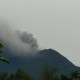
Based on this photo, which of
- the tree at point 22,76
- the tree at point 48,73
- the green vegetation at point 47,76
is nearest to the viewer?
the green vegetation at point 47,76

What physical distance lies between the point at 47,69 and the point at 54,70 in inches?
83.1

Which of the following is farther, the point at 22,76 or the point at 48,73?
the point at 22,76

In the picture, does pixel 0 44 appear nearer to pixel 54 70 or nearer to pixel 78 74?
pixel 78 74

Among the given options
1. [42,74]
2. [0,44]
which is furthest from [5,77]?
[0,44]

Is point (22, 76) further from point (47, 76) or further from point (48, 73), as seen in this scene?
point (47, 76)

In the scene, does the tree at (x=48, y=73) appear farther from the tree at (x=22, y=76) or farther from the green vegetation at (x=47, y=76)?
the tree at (x=22, y=76)

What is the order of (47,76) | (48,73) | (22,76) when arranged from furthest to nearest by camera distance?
(22,76) < (48,73) < (47,76)

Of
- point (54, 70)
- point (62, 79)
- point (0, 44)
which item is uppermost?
point (54, 70)

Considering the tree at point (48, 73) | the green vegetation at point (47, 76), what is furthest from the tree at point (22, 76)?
the tree at point (48, 73)

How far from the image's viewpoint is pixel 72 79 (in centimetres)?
8175

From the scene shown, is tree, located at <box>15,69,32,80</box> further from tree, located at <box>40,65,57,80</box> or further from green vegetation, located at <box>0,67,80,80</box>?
tree, located at <box>40,65,57,80</box>

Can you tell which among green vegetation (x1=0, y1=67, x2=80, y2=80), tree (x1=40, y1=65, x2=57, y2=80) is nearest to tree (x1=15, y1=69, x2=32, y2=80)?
green vegetation (x1=0, y1=67, x2=80, y2=80)

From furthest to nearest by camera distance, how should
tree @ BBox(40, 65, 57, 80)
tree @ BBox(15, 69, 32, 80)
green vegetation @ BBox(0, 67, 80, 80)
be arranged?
1. tree @ BBox(15, 69, 32, 80)
2. tree @ BBox(40, 65, 57, 80)
3. green vegetation @ BBox(0, 67, 80, 80)

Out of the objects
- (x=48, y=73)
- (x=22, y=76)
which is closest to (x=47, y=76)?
(x=48, y=73)
